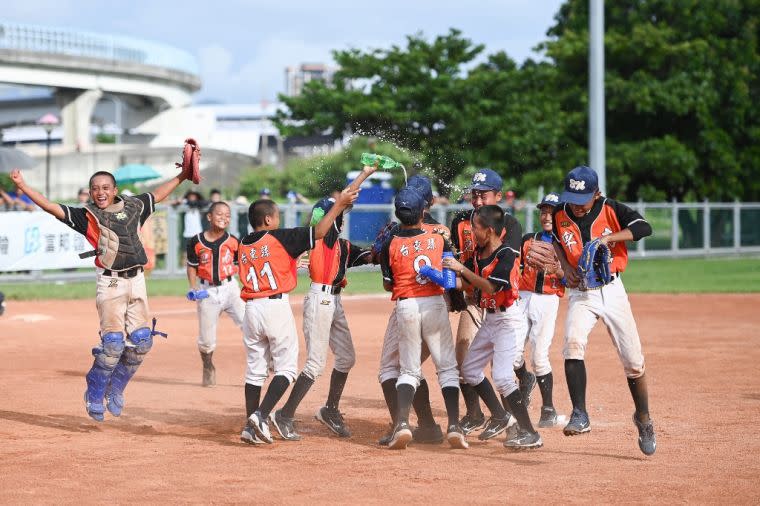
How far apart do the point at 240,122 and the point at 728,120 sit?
295 feet

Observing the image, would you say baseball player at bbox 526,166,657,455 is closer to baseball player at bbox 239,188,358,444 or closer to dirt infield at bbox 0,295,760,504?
dirt infield at bbox 0,295,760,504

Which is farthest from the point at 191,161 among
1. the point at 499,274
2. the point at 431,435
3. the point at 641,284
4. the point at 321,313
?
the point at 641,284

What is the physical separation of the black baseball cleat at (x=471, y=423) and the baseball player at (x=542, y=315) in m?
0.54

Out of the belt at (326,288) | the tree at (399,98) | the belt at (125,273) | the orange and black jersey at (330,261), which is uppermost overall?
the tree at (399,98)

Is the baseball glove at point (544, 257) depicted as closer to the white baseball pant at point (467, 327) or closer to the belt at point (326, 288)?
the white baseball pant at point (467, 327)

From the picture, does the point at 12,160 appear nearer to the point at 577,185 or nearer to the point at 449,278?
the point at 449,278

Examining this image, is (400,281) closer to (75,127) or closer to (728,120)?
(728,120)

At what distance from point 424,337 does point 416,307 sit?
0.79ft

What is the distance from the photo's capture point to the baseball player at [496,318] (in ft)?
25.1

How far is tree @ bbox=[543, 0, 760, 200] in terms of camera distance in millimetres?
38000

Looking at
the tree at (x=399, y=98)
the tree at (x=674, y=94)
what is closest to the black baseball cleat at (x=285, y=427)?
→ the tree at (x=399, y=98)

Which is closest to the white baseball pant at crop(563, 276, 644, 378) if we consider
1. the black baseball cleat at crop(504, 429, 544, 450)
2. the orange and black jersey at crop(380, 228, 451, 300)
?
the black baseball cleat at crop(504, 429, 544, 450)

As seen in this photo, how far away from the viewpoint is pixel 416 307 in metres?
7.85

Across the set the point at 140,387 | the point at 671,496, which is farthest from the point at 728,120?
the point at 671,496
